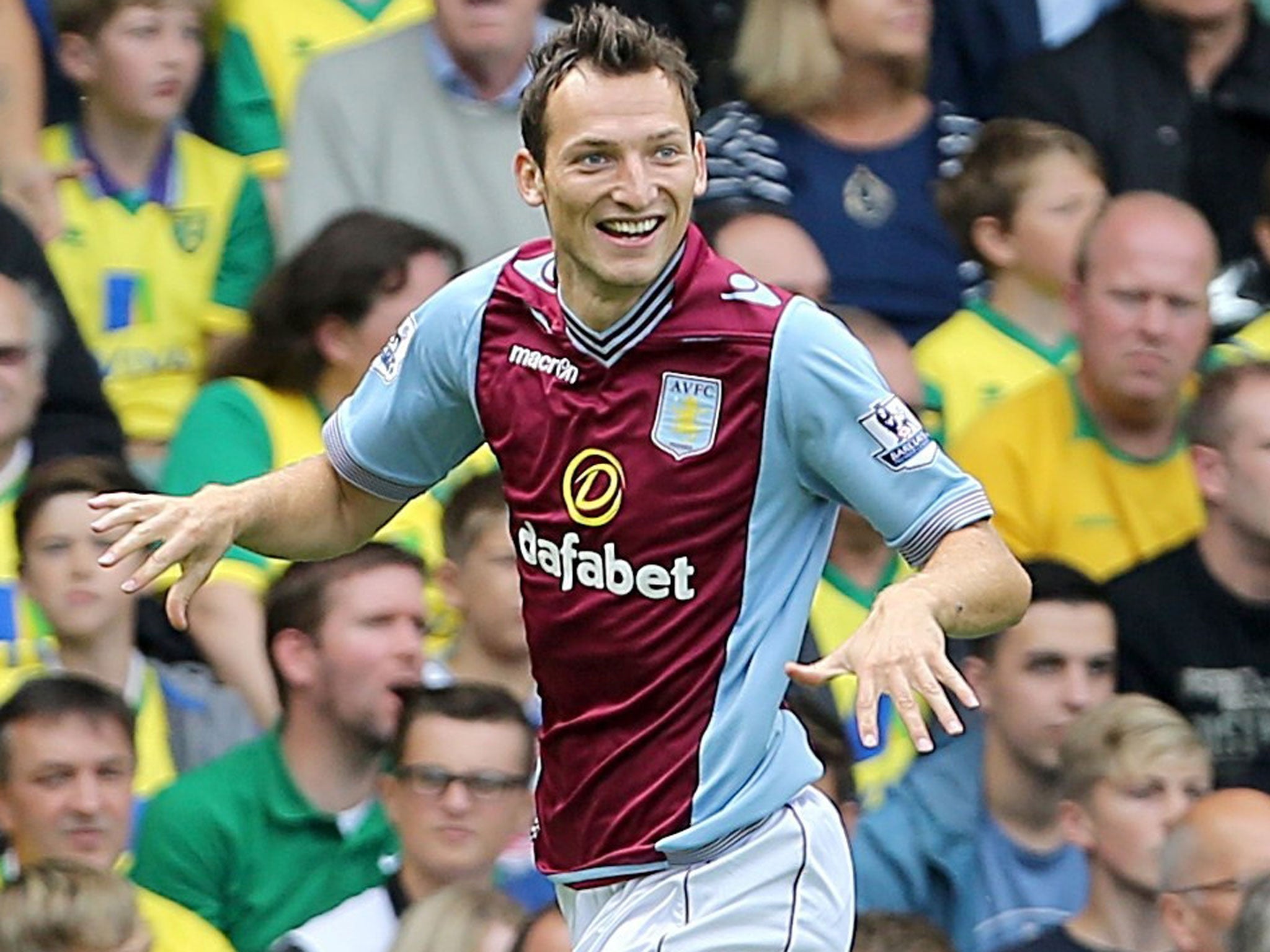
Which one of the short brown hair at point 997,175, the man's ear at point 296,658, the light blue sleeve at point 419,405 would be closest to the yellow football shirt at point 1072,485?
the short brown hair at point 997,175

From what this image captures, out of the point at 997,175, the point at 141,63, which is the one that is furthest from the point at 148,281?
the point at 997,175

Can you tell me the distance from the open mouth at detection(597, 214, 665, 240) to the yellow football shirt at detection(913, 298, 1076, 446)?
10.9 ft

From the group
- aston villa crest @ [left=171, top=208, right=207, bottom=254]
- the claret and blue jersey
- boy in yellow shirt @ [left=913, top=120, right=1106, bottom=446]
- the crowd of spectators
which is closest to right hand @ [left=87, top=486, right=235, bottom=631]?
the claret and blue jersey

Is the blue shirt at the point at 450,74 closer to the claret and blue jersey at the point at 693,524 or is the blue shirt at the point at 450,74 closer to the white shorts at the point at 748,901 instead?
the claret and blue jersey at the point at 693,524

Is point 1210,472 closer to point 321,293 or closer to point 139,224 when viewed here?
point 321,293

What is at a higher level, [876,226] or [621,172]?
[621,172]

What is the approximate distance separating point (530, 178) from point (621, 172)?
0.25 metres

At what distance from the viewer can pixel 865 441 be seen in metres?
4.43

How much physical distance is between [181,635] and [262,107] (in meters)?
1.77

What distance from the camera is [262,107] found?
8312mm

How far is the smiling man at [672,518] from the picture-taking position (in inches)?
176

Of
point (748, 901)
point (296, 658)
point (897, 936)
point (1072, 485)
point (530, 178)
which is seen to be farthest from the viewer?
point (1072, 485)

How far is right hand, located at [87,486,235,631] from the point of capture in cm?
453

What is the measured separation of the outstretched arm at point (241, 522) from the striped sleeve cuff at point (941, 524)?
3.27 feet
